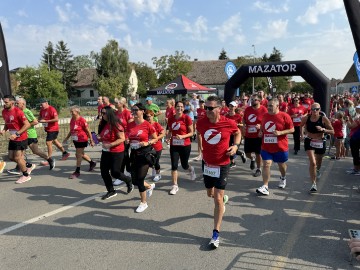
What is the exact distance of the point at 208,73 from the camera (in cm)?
6250

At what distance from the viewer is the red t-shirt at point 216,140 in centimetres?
432

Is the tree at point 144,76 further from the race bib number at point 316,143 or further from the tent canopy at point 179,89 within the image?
the race bib number at point 316,143

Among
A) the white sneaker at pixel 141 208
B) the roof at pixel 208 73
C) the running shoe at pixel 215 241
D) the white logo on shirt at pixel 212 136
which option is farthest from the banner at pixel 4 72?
the roof at pixel 208 73

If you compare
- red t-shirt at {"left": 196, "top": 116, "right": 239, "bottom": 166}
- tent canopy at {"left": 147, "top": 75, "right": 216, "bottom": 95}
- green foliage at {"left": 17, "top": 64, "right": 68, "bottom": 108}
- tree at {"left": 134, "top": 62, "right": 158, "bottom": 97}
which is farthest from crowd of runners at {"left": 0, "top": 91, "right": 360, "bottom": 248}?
tree at {"left": 134, "top": 62, "right": 158, "bottom": 97}

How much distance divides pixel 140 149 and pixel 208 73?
58649 mm

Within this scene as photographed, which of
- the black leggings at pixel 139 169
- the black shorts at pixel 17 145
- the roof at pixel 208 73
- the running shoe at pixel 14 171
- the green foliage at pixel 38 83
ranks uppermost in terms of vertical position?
the roof at pixel 208 73

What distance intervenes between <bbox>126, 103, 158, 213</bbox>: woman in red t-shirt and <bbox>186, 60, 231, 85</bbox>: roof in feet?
180

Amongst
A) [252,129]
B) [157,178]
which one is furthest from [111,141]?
[252,129]

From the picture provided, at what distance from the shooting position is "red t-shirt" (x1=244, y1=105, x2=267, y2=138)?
746 cm

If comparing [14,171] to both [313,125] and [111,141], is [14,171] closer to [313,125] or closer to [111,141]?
[111,141]

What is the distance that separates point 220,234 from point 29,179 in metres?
5.31

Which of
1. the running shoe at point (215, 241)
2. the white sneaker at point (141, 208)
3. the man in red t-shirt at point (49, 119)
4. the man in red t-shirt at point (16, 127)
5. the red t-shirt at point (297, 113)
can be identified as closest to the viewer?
the running shoe at point (215, 241)

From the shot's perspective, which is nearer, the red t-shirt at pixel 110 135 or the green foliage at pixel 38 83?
the red t-shirt at pixel 110 135

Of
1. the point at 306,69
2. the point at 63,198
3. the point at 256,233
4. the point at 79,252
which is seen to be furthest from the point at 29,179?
the point at 306,69
